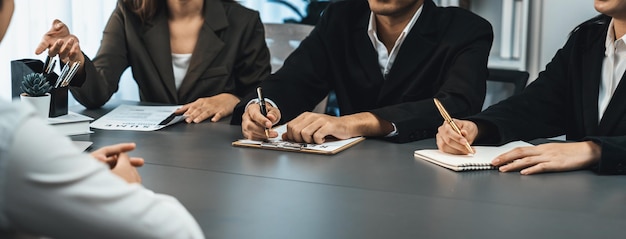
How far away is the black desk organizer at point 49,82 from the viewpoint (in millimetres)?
2086

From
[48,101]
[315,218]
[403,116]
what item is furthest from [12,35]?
[315,218]

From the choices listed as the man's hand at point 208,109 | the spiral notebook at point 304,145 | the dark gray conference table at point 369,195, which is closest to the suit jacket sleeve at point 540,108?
the dark gray conference table at point 369,195

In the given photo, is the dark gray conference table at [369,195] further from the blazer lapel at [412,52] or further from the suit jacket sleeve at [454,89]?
the blazer lapel at [412,52]

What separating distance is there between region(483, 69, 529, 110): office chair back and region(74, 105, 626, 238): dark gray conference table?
3.27ft

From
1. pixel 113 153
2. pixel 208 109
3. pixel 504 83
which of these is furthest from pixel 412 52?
pixel 113 153

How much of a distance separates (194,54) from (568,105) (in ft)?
4.23

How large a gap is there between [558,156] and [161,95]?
152cm

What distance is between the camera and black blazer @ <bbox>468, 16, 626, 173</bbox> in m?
1.98

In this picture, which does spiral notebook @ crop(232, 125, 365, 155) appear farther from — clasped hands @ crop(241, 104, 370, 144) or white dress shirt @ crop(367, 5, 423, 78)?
white dress shirt @ crop(367, 5, 423, 78)

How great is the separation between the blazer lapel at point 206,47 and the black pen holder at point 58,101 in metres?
0.69

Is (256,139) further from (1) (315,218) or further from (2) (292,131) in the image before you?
(1) (315,218)

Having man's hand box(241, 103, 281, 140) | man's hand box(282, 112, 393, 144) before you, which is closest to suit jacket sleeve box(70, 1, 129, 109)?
man's hand box(241, 103, 281, 140)

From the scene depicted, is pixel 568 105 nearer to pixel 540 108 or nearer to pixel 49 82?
pixel 540 108

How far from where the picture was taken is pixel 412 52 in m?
2.41
